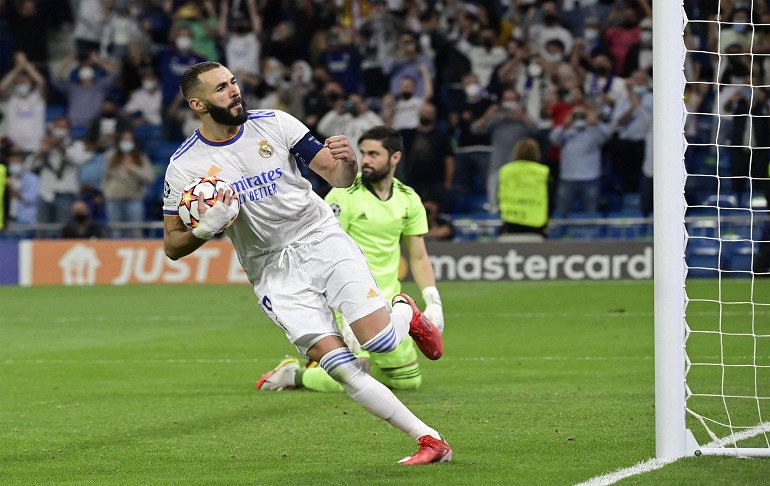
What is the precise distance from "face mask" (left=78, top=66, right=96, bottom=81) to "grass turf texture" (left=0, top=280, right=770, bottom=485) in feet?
25.1

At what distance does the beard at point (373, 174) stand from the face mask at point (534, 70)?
463 inches

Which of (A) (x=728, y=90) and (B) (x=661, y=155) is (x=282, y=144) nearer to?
(B) (x=661, y=155)

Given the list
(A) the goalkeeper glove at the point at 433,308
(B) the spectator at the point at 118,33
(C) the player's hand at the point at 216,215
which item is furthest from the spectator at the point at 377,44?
(C) the player's hand at the point at 216,215

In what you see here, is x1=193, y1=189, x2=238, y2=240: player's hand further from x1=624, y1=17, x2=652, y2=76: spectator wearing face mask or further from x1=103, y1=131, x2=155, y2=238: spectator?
x1=624, y1=17, x2=652, y2=76: spectator wearing face mask

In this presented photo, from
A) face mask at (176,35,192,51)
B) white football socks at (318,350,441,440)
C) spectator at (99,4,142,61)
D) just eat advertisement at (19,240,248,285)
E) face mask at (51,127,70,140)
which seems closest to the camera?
white football socks at (318,350,441,440)

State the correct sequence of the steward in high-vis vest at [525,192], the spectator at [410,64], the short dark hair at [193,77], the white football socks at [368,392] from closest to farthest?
the white football socks at [368,392] → the short dark hair at [193,77] → the steward in high-vis vest at [525,192] → the spectator at [410,64]

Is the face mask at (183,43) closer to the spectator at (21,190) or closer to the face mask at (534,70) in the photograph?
the spectator at (21,190)

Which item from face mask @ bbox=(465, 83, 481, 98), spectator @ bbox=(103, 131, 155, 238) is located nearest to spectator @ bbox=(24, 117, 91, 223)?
spectator @ bbox=(103, 131, 155, 238)

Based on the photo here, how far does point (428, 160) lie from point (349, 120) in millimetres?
1338

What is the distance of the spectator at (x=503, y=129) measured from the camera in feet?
67.4

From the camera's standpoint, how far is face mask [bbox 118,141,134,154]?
21.4 metres

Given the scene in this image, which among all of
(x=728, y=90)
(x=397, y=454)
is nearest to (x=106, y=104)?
(x=728, y=90)

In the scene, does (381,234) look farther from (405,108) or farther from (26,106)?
(26,106)

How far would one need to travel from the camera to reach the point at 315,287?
6.79m
